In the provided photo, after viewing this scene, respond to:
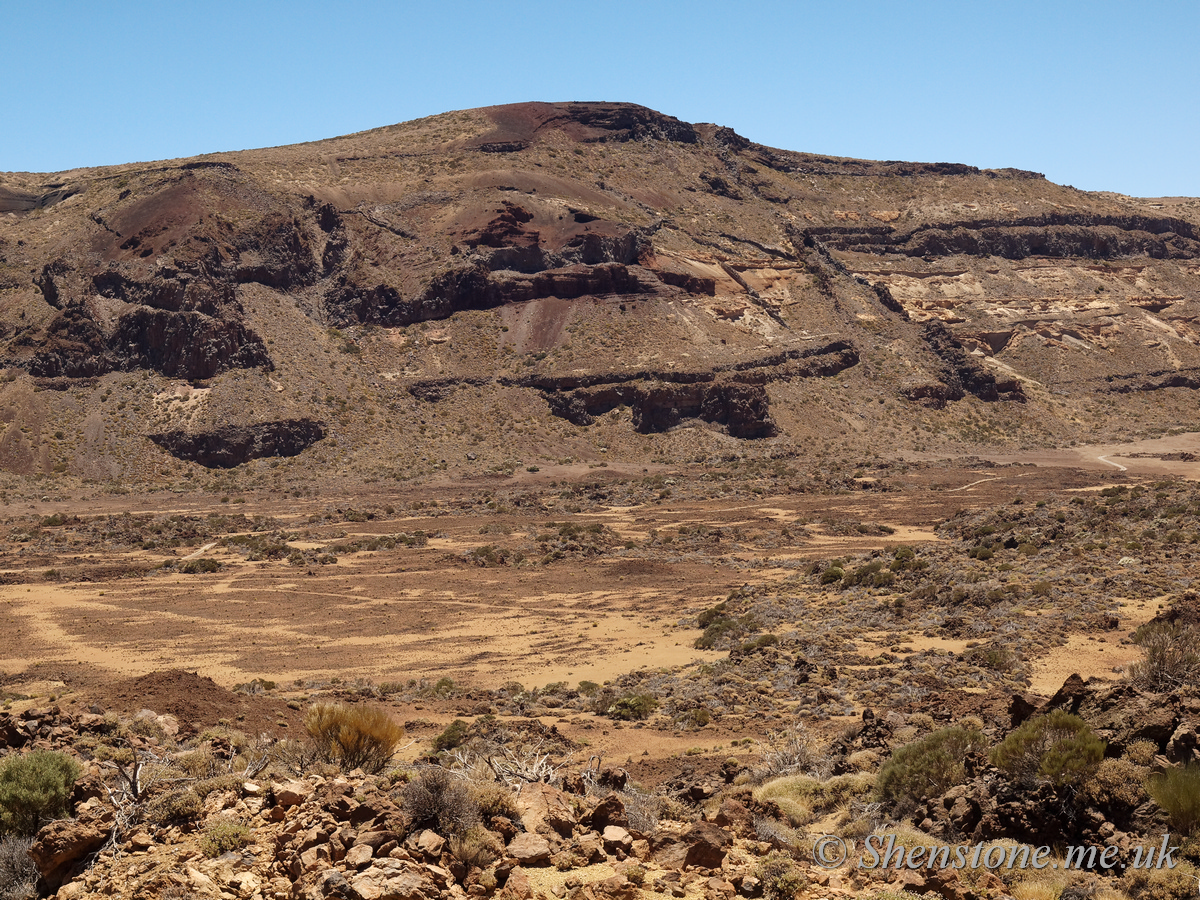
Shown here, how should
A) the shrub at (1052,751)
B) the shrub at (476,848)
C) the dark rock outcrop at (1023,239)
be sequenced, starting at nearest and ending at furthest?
the shrub at (476,848) → the shrub at (1052,751) → the dark rock outcrop at (1023,239)

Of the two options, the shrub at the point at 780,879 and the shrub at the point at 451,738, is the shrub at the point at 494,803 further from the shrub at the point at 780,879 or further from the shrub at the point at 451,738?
the shrub at the point at 451,738

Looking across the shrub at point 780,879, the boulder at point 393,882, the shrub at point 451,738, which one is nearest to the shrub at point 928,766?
the shrub at point 780,879

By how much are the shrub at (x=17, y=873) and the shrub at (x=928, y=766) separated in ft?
28.8

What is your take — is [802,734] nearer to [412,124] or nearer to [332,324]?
[332,324]

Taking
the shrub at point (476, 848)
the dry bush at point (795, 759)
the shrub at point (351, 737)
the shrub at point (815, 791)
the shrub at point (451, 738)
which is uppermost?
the shrub at point (476, 848)

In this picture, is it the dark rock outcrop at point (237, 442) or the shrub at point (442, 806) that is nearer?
the shrub at point (442, 806)

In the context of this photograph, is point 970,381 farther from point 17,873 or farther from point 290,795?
point 17,873

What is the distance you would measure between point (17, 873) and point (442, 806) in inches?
147

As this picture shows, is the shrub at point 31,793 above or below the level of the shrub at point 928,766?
above

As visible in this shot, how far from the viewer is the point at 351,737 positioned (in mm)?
11609

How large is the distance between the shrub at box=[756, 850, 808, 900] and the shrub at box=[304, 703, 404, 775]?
546 centimetres

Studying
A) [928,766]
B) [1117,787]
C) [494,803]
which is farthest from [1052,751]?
[494,803]

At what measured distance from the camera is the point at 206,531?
50.6m

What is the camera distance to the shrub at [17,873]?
7.96m
